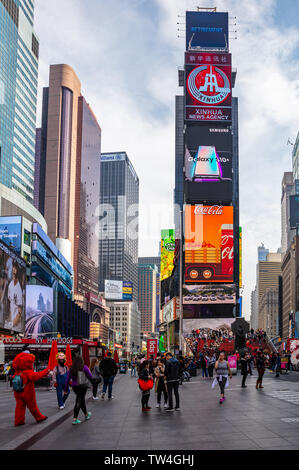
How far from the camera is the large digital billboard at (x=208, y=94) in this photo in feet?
336

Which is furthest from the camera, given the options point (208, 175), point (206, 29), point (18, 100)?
point (18, 100)

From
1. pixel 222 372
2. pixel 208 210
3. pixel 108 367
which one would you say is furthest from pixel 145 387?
pixel 208 210

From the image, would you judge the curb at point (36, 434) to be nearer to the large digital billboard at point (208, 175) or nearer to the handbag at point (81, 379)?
the handbag at point (81, 379)

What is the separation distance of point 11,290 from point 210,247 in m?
50.8

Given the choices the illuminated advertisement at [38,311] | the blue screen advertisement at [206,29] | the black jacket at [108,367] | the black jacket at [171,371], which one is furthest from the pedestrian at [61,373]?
the blue screen advertisement at [206,29]

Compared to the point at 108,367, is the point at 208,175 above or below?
above

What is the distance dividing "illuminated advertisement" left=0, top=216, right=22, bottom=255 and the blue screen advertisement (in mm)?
50667

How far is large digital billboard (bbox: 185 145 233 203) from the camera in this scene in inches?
3905

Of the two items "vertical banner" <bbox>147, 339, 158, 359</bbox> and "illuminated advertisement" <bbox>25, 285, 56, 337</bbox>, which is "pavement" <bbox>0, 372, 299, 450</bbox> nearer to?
"vertical banner" <bbox>147, 339, 158, 359</bbox>

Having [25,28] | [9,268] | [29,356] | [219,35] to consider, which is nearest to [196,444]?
[29,356]

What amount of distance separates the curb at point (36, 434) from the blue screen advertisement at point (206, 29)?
107m

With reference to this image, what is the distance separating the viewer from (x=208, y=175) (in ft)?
329

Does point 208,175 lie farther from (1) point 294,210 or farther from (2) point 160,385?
(2) point 160,385

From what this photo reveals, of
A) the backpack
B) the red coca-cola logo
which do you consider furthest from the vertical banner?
the red coca-cola logo
